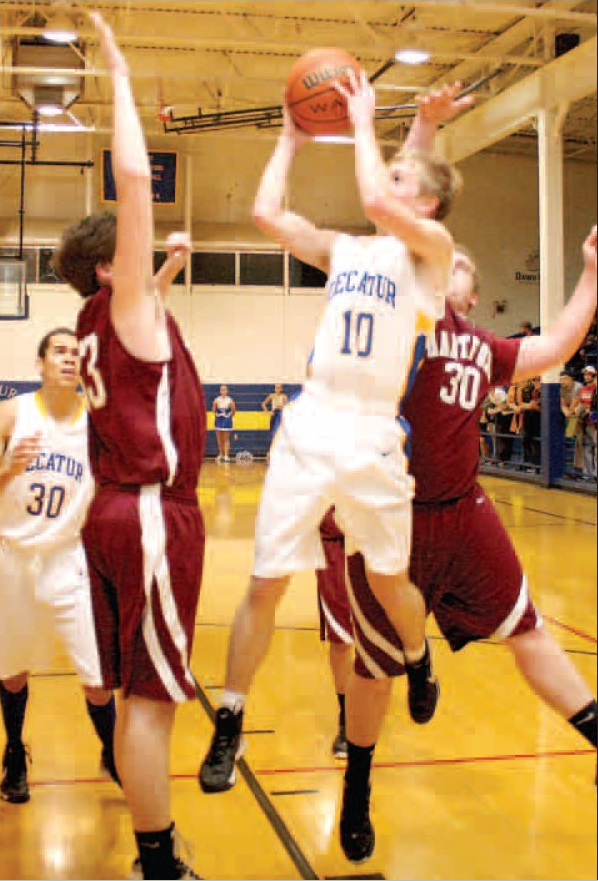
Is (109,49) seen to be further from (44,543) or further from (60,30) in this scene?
(44,543)

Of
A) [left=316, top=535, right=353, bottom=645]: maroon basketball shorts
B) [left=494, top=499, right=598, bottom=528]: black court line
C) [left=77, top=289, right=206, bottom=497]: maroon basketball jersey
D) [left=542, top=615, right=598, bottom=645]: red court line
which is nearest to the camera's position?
[left=542, top=615, right=598, bottom=645]: red court line

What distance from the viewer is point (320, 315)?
2.12 metres

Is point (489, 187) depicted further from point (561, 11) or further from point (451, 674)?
point (451, 674)

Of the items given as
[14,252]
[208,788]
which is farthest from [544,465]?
[14,252]

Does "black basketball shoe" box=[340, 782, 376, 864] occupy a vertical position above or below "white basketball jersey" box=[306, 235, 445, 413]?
below

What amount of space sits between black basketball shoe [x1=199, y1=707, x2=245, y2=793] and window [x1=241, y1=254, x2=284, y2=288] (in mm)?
1022

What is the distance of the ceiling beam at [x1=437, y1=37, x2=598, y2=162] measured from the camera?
178cm

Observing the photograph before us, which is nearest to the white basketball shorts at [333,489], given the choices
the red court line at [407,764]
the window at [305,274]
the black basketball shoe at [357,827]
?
the window at [305,274]

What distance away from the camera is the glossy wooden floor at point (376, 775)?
1.85m

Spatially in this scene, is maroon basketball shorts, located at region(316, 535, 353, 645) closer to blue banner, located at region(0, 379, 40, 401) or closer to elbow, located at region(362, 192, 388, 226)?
blue banner, located at region(0, 379, 40, 401)

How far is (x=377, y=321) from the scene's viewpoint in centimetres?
200

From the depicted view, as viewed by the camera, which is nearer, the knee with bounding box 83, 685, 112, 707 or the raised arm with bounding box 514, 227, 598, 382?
the raised arm with bounding box 514, 227, 598, 382

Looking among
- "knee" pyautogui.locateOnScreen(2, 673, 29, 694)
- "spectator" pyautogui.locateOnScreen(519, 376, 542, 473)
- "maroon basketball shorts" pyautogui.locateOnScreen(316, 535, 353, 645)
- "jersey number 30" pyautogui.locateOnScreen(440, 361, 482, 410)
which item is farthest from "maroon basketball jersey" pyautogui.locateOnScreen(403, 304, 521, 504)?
"knee" pyautogui.locateOnScreen(2, 673, 29, 694)

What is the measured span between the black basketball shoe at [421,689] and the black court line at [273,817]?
1.36ft
